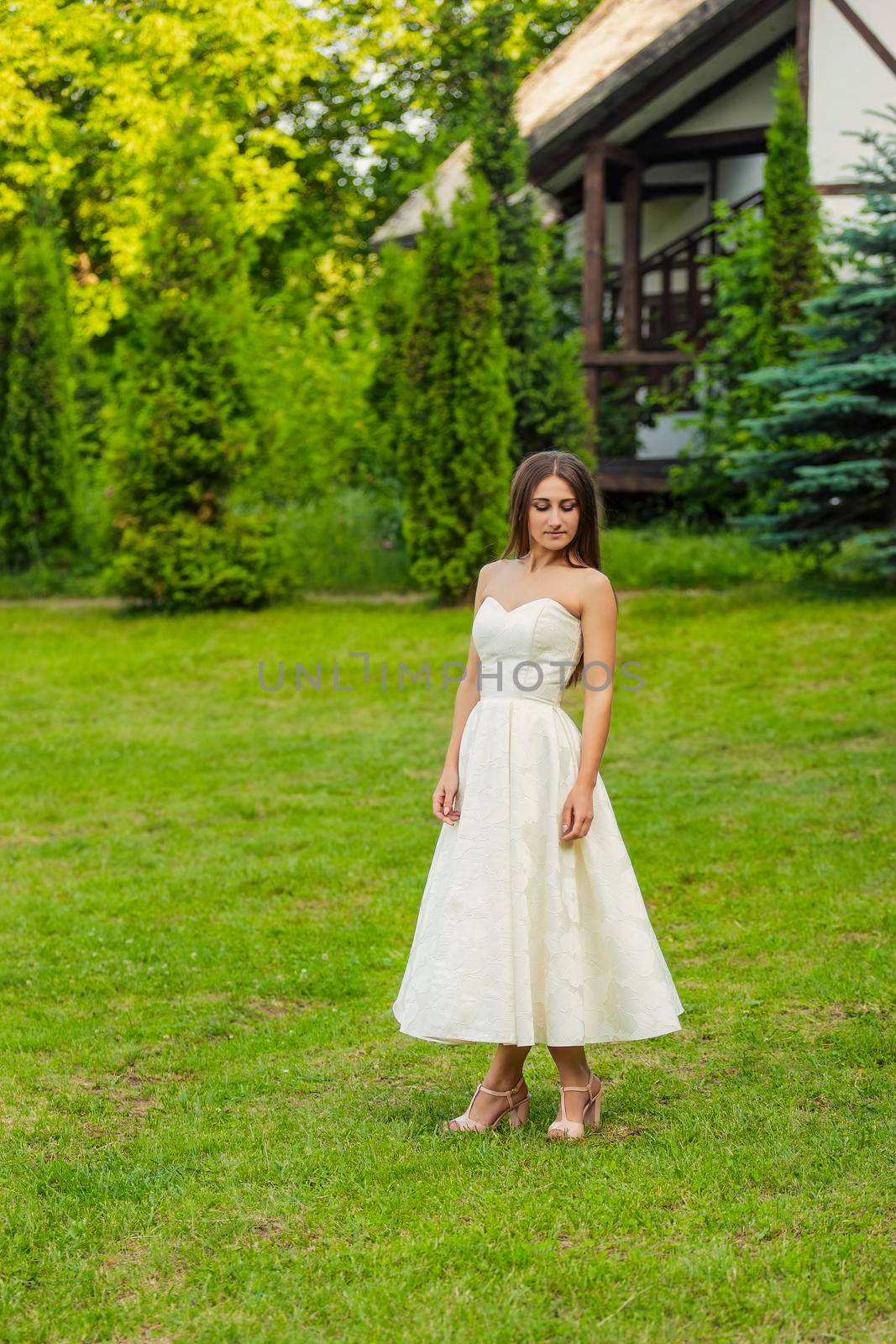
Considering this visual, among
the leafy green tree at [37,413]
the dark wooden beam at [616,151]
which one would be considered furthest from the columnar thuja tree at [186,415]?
the dark wooden beam at [616,151]

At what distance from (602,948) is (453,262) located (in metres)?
9.55

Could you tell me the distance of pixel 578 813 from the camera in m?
3.42

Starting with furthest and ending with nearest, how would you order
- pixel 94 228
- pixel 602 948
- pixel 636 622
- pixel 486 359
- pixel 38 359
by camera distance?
pixel 94 228 → pixel 38 359 → pixel 486 359 → pixel 636 622 → pixel 602 948

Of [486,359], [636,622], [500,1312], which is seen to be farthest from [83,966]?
[486,359]

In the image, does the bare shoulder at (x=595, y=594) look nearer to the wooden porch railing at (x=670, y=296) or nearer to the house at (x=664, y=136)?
the house at (x=664, y=136)

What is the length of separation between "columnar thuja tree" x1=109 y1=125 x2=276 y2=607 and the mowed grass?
3.65 m

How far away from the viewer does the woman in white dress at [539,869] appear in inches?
135

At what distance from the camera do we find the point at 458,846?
3.53m

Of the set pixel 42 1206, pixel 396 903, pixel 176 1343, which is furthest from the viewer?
pixel 396 903

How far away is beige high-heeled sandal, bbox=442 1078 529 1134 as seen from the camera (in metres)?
3.58

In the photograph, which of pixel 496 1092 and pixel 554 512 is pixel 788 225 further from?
pixel 496 1092

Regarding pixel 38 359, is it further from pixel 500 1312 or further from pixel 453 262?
pixel 500 1312

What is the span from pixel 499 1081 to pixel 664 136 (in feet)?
50.3

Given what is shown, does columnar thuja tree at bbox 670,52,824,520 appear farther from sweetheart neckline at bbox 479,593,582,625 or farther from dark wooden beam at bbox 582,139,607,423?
sweetheart neckline at bbox 479,593,582,625
